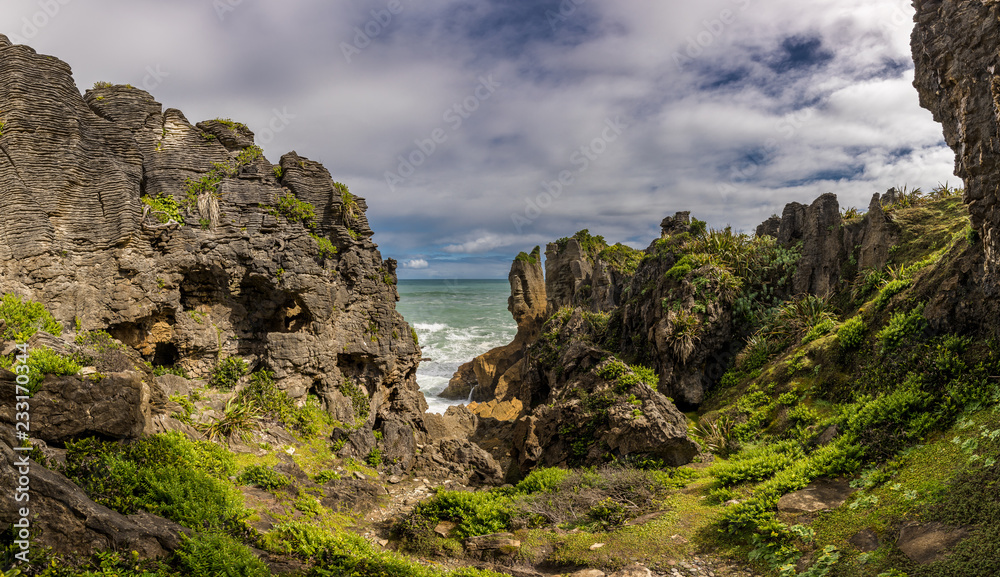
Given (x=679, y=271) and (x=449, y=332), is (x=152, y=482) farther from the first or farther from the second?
(x=449, y=332)

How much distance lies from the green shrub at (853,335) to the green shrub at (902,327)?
1.13 meters

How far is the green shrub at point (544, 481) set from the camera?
11.8m

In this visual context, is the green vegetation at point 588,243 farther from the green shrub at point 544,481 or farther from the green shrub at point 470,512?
the green shrub at point 470,512

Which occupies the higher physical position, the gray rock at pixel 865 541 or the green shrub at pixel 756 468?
the gray rock at pixel 865 541

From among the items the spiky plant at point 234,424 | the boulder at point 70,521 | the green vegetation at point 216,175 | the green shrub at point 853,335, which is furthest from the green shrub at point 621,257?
the boulder at point 70,521

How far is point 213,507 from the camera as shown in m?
7.52

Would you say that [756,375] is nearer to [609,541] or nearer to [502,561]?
[609,541]

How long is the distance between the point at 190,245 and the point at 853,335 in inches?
805

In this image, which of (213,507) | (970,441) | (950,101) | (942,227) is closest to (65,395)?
(213,507)

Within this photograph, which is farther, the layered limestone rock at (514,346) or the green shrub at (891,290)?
the layered limestone rock at (514,346)

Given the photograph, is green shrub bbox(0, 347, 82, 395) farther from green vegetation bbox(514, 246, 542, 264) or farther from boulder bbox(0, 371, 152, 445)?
green vegetation bbox(514, 246, 542, 264)

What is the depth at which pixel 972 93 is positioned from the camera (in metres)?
8.31

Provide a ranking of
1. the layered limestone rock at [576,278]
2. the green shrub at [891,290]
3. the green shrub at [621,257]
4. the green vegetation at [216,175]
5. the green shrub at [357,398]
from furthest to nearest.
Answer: the green shrub at [621,257] → the layered limestone rock at [576,278] → the green shrub at [357,398] → the green vegetation at [216,175] → the green shrub at [891,290]

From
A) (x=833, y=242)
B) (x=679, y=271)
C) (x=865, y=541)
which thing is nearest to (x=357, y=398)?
(x=679, y=271)
